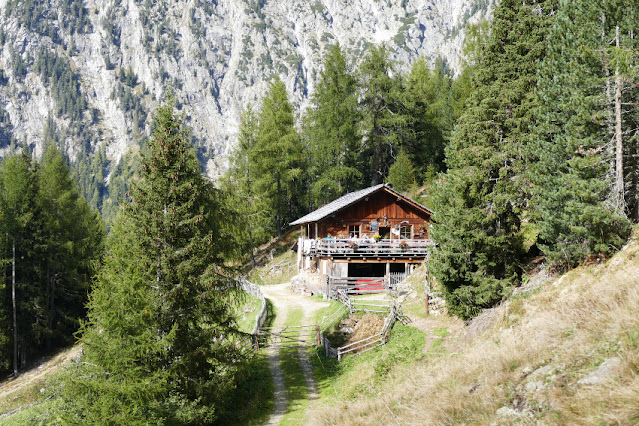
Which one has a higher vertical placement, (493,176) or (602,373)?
(493,176)

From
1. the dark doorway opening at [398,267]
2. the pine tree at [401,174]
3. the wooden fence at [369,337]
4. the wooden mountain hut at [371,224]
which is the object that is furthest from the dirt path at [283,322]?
the pine tree at [401,174]

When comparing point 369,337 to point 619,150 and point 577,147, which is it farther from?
point 619,150

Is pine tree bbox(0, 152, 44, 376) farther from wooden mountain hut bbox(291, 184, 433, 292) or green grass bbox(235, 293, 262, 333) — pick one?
wooden mountain hut bbox(291, 184, 433, 292)

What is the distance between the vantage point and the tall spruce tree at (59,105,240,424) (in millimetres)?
11180

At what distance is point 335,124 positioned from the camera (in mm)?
47562

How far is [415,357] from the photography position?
51.7 ft

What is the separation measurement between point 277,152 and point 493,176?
32386 mm

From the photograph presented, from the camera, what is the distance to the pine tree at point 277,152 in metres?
47.2

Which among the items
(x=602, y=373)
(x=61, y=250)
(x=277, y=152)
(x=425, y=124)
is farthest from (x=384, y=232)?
(x=602, y=373)

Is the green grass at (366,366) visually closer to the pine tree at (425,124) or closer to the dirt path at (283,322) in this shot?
the dirt path at (283,322)

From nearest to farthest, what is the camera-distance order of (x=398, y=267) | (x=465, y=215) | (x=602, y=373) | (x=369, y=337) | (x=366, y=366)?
1. (x=602, y=373)
2. (x=366, y=366)
3. (x=465, y=215)
4. (x=369, y=337)
5. (x=398, y=267)

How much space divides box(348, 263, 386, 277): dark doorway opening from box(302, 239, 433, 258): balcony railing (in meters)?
3.55

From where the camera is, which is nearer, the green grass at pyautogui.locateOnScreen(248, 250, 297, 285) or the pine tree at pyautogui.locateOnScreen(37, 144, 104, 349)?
the pine tree at pyautogui.locateOnScreen(37, 144, 104, 349)

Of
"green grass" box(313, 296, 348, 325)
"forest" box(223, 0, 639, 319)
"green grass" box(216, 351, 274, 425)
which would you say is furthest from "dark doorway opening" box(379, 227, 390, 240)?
"green grass" box(216, 351, 274, 425)
